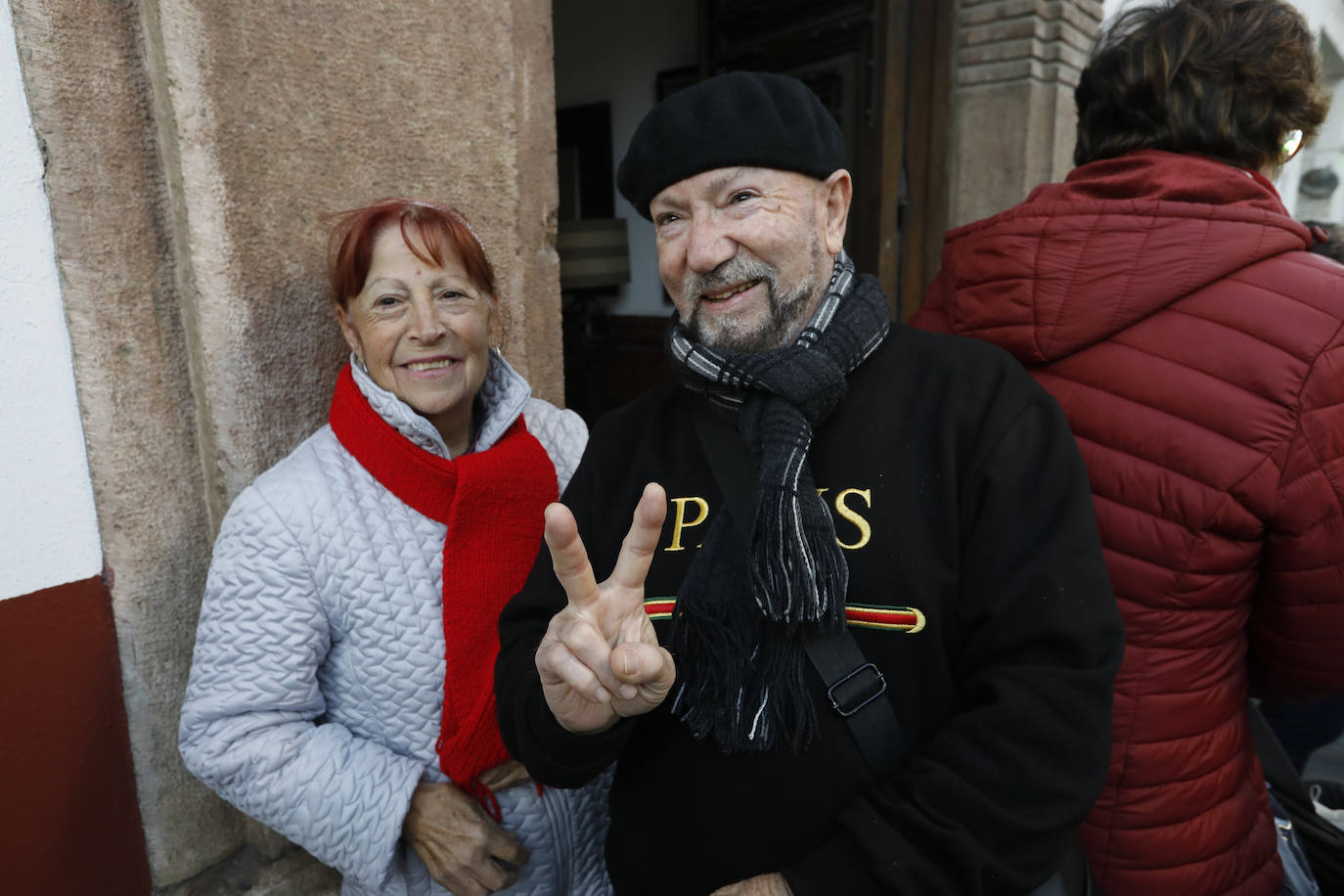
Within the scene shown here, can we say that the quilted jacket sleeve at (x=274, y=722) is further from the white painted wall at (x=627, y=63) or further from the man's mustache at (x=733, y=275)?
the white painted wall at (x=627, y=63)

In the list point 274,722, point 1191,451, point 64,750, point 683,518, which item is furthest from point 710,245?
point 64,750

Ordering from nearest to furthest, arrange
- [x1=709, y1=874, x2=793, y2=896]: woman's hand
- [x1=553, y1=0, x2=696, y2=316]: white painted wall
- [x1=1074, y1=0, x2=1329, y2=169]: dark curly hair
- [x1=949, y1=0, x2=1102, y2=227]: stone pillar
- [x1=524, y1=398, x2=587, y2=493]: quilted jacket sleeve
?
[x1=709, y1=874, x2=793, y2=896]: woman's hand < [x1=1074, y1=0, x2=1329, y2=169]: dark curly hair < [x1=524, y1=398, x2=587, y2=493]: quilted jacket sleeve < [x1=949, y1=0, x2=1102, y2=227]: stone pillar < [x1=553, y1=0, x2=696, y2=316]: white painted wall

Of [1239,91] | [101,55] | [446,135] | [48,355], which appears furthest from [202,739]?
[1239,91]

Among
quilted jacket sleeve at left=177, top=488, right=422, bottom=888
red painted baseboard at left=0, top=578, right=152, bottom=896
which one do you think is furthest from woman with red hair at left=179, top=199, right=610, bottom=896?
red painted baseboard at left=0, top=578, right=152, bottom=896

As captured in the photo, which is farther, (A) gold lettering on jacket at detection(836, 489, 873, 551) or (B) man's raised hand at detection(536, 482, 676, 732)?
(A) gold lettering on jacket at detection(836, 489, 873, 551)

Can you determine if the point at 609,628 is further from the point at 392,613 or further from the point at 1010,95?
the point at 1010,95

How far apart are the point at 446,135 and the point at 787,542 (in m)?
1.26

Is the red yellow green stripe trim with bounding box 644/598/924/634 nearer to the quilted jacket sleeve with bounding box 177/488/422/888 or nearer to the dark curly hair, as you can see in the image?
the quilted jacket sleeve with bounding box 177/488/422/888

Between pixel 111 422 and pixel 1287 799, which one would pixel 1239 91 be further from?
pixel 111 422

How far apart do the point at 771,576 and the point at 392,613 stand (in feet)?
2.26

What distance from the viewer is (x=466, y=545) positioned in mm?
1451

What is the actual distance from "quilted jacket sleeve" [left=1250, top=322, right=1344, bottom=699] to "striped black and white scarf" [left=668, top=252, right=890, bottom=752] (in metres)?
0.61

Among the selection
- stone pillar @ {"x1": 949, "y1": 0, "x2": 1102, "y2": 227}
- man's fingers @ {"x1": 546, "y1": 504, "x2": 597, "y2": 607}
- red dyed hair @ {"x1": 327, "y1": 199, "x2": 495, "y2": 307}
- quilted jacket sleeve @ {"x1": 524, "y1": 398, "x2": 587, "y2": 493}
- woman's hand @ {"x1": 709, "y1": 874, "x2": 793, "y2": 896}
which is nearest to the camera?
man's fingers @ {"x1": 546, "y1": 504, "x2": 597, "y2": 607}

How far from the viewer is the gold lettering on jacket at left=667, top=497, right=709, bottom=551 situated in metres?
1.22
